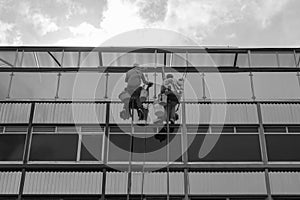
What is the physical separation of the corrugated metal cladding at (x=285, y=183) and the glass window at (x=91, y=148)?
6222mm

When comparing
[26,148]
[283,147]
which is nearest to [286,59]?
[283,147]

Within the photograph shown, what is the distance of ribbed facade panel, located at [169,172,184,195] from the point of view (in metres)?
15.2

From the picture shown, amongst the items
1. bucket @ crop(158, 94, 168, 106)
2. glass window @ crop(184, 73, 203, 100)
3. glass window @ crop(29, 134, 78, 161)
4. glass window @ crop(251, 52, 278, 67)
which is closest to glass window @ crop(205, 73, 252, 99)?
glass window @ crop(184, 73, 203, 100)

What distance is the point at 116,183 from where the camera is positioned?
50.5ft

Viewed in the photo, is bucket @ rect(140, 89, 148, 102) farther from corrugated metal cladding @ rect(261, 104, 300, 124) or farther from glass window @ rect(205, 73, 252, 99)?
corrugated metal cladding @ rect(261, 104, 300, 124)

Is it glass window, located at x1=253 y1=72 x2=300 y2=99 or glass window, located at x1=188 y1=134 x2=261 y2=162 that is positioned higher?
glass window, located at x1=253 y1=72 x2=300 y2=99

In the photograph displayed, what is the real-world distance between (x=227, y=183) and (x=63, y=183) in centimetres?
576

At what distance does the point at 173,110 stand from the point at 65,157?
4.38 metres

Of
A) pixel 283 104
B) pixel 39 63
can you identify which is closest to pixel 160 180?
pixel 283 104

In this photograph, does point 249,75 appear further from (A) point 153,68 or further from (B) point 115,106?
(B) point 115,106

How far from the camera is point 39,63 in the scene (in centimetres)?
A: 1827

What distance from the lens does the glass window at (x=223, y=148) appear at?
1608cm

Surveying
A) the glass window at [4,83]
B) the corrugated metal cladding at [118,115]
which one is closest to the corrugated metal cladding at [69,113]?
the corrugated metal cladding at [118,115]

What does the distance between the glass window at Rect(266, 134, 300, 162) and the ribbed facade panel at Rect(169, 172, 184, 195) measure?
342cm
